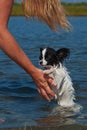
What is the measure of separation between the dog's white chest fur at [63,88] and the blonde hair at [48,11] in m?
3.29

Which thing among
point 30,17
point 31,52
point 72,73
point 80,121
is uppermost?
point 30,17

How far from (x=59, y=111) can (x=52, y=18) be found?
3.21 meters

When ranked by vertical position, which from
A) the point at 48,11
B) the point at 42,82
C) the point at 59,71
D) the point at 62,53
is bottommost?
the point at 59,71

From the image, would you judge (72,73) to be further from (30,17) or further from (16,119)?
(30,17)

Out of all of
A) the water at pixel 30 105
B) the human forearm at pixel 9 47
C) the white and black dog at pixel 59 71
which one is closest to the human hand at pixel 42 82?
the human forearm at pixel 9 47

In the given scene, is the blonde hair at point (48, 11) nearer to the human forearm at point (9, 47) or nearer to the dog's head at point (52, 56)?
the human forearm at point (9, 47)

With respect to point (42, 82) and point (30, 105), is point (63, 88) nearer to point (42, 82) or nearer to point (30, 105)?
point (30, 105)

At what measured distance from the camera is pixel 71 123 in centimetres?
743

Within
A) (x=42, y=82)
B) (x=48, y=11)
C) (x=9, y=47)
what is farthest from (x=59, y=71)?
(x=9, y=47)

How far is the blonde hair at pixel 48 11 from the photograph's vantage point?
5.56 metres

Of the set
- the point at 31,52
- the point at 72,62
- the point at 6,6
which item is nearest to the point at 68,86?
the point at 6,6

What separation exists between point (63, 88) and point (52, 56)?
75 centimetres

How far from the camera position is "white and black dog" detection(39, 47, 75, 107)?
8953mm

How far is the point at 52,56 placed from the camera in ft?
29.5
